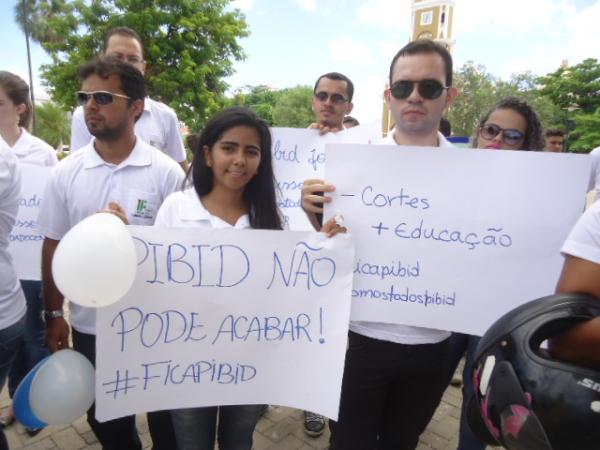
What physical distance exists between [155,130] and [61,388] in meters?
1.86

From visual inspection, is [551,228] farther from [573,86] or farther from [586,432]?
[573,86]

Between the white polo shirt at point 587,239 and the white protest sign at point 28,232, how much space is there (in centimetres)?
268

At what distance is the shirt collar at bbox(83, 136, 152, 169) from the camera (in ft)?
5.97

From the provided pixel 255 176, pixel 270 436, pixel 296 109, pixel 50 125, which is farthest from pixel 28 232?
pixel 296 109

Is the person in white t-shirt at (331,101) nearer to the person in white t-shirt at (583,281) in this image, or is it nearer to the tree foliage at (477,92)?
the person in white t-shirt at (583,281)

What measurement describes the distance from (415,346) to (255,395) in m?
0.70

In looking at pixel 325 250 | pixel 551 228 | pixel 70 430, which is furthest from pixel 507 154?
pixel 70 430

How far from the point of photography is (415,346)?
160 cm

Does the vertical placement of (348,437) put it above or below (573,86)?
below

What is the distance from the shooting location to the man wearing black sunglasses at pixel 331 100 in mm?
3064

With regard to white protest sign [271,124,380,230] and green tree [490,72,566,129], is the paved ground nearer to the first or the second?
white protest sign [271,124,380,230]

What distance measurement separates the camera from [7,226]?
1.62 meters

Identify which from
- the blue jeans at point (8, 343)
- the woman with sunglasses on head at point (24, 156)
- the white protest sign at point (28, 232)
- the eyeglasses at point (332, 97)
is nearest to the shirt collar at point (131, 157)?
the blue jeans at point (8, 343)

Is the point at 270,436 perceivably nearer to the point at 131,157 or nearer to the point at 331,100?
the point at 131,157
